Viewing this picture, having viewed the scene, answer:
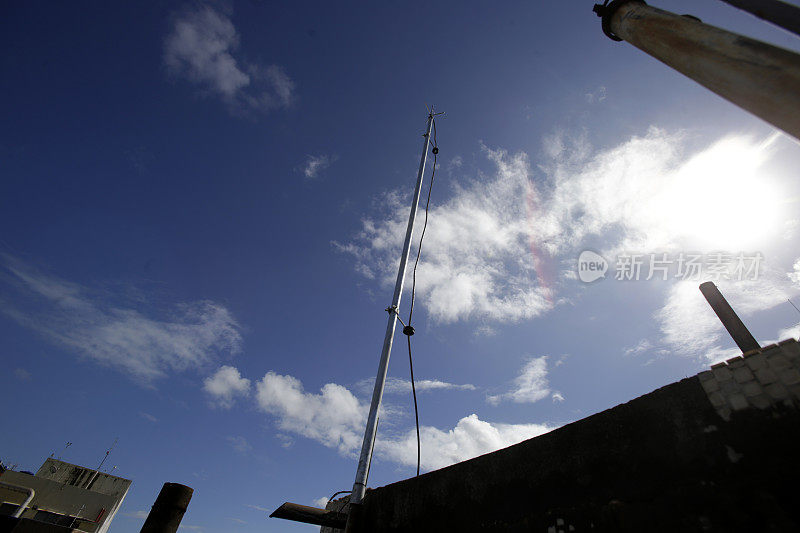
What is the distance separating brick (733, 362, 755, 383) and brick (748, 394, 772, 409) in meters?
0.13

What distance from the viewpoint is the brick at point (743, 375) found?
270cm

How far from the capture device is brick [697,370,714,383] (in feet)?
9.46

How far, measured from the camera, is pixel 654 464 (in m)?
2.90

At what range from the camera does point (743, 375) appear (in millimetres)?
2732

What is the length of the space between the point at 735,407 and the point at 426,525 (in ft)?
12.0

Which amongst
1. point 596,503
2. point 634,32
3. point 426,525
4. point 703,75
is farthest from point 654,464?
point 634,32

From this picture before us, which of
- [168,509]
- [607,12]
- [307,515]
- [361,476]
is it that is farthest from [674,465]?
[607,12]

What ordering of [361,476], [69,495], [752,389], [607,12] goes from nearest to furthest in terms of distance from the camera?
1. [752,389]
2. [361,476]
3. [607,12]
4. [69,495]

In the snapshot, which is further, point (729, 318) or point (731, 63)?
point (729, 318)

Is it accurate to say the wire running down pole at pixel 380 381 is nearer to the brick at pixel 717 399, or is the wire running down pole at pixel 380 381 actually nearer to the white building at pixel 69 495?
the brick at pixel 717 399

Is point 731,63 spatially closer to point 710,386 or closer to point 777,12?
point 777,12

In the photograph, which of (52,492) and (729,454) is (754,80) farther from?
(52,492)

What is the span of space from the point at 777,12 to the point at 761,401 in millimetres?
3949

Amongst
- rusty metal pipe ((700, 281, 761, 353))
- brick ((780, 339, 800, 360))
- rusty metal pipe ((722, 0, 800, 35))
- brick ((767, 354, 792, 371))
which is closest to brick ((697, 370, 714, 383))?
brick ((767, 354, 792, 371))
